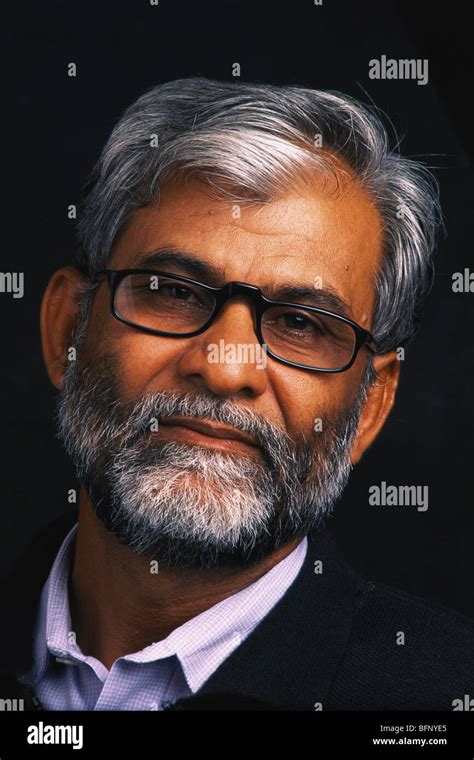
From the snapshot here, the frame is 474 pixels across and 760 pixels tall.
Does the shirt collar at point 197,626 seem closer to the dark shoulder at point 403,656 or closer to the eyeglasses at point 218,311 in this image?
the dark shoulder at point 403,656

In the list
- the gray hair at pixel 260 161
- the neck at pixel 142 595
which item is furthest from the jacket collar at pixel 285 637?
the gray hair at pixel 260 161

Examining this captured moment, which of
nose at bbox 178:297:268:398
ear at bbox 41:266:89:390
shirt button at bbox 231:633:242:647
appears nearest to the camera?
nose at bbox 178:297:268:398

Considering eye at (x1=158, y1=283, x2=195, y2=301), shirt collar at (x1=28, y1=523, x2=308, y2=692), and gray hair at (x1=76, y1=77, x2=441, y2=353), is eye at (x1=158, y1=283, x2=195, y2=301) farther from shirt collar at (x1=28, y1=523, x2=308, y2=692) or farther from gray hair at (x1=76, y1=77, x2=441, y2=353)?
shirt collar at (x1=28, y1=523, x2=308, y2=692)

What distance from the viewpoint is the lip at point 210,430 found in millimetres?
2217

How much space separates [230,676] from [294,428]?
19.5 inches

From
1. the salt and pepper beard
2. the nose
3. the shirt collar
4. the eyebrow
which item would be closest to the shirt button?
the shirt collar

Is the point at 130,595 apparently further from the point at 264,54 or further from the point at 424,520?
the point at 264,54

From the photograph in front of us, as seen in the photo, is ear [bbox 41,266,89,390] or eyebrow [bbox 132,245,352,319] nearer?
eyebrow [bbox 132,245,352,319]

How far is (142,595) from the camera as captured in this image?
2375mm

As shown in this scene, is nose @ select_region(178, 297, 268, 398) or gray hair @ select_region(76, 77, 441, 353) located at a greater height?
gray hair @ select_region(76, 77, 441, 353)

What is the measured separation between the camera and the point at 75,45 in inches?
121

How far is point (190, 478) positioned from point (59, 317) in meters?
0.58

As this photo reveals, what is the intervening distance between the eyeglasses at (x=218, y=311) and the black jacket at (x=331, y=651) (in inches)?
15.6

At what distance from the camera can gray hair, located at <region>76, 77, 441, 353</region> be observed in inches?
92.0
